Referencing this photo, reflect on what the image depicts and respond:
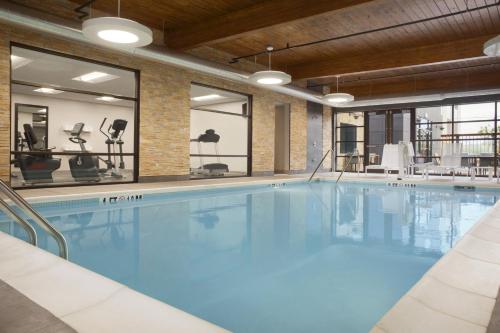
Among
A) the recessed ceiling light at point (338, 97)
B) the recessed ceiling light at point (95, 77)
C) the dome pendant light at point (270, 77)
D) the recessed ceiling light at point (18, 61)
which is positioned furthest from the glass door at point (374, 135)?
the recessed ceiling light at point (18, 61)

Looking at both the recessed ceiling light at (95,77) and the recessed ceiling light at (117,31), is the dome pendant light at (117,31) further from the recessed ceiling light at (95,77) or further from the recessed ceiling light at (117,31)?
the recessed ceiling light at (95,77)

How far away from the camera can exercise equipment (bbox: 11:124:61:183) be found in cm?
666

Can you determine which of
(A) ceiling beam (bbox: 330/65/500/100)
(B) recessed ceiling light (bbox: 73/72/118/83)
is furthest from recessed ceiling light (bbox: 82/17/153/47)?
(A) ceiling beam (bbox: 330/65/500/100)

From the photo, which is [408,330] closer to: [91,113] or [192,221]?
[192,221]

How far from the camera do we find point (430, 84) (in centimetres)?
1257

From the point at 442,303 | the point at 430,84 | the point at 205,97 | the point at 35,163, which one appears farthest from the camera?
the point at 430,84

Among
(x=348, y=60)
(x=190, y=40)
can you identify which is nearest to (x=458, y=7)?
(x=348, y=60)

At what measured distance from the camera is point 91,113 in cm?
1220

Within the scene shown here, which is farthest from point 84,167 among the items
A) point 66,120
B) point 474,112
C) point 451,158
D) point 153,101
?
point 474,112

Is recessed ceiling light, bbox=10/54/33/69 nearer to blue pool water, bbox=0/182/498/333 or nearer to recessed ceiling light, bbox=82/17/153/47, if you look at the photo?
recessed ceiling light, bbox=82/17/153/47

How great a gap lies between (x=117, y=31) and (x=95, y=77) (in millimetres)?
4402

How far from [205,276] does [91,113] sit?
11.1 meters

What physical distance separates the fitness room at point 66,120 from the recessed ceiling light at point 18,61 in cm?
2

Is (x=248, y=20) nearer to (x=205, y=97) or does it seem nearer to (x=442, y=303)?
(x=205, y=97)
